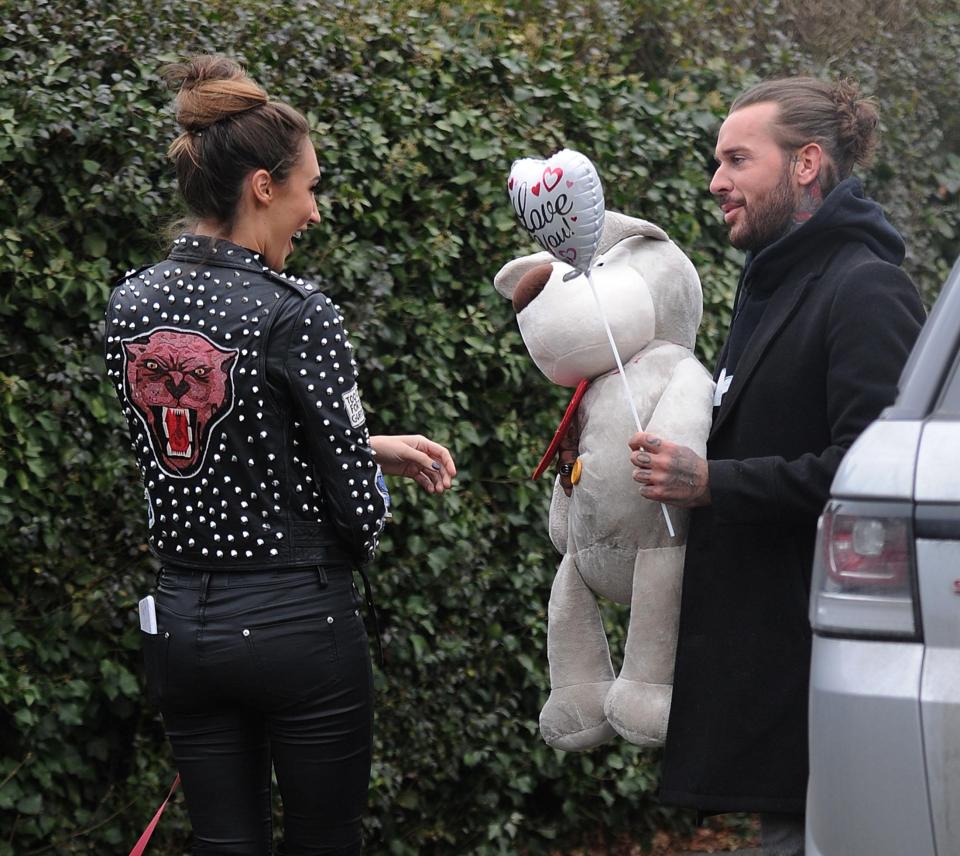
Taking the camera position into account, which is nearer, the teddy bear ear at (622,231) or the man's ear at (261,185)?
the man's ear at (261,185)

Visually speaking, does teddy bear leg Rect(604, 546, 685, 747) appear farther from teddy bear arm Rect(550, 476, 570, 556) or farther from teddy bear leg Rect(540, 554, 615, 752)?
teddy bear arm Rect(550, 476, 570, 556)

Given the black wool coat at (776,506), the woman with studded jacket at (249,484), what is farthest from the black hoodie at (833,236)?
the woman with studded jacket at (249,484)

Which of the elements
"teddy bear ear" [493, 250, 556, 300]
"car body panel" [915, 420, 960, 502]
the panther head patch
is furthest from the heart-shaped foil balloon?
"car body panel" [915, 420, 960, 502]

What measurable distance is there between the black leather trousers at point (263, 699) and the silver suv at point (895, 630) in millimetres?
939

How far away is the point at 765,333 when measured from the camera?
3.01 metres

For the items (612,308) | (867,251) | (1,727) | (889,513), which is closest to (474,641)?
(1,727)

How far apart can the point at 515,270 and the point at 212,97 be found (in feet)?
3.36

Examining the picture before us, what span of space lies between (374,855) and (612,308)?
2.36m

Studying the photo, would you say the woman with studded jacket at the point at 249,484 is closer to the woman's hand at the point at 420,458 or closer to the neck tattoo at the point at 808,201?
the woman's hand at the point at 420,458

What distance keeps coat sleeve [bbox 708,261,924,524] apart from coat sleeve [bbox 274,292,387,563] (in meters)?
0.72

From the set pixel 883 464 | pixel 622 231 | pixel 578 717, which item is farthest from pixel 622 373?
pixel 883 464

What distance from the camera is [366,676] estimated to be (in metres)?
2.88

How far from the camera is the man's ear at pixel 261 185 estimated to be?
2807 mm

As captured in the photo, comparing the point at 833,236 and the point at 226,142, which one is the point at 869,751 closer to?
the point at 833,236
